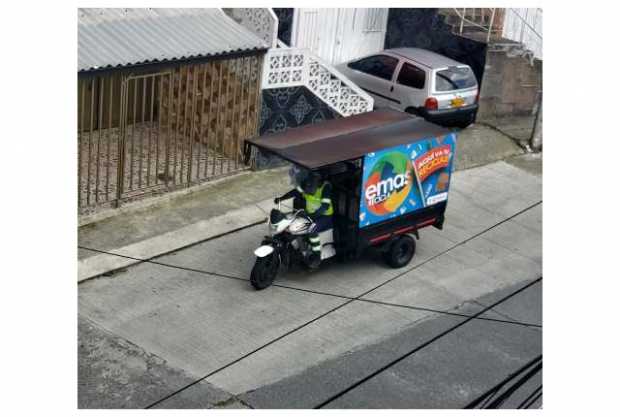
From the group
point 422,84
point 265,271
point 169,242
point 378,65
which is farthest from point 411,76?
point 265,271

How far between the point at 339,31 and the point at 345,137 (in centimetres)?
798

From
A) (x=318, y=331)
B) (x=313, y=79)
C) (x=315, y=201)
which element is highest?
(x=313, y=79)

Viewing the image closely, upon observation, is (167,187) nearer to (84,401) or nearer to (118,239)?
(118,239)

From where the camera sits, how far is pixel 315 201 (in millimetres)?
12289

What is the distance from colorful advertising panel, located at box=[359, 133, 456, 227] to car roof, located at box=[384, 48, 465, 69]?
196 inches

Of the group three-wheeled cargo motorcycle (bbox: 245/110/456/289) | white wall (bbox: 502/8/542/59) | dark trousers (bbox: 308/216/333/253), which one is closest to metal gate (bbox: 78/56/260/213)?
three-wheeled cargo motorcycle (bbox: 245/110/456/289)

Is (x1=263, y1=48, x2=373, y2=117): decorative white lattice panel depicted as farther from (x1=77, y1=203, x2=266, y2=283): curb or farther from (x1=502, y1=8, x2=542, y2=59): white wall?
(x1=502, y1=8, x2=542, y2=59): white wall

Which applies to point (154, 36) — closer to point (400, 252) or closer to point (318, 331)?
point (400, 252)

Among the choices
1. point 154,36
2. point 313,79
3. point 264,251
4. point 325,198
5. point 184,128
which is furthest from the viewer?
point 313,79

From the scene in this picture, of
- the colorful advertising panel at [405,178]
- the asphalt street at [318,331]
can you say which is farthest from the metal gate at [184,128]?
the colorful advertising panel at [405,178]

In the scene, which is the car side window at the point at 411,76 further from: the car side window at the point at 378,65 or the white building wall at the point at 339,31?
the white building wall at the point at 339,31

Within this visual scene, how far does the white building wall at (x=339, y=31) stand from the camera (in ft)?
62.9

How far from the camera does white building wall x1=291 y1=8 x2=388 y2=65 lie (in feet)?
62.9

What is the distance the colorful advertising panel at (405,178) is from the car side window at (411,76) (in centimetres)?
472
